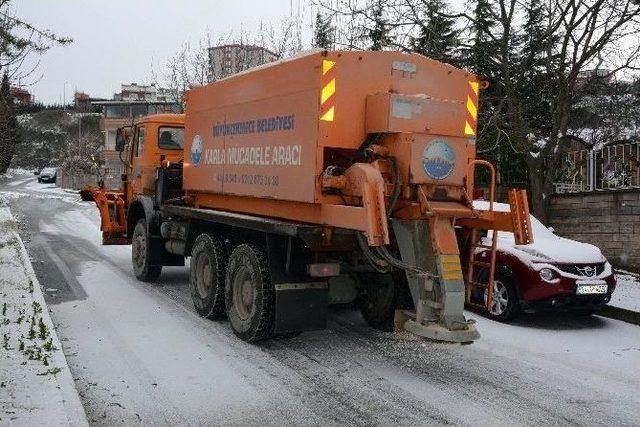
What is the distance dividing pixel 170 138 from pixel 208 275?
11.2ft

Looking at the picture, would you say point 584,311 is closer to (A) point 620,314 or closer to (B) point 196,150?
(A) point 620,314

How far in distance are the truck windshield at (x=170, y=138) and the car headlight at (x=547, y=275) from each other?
5.92 m

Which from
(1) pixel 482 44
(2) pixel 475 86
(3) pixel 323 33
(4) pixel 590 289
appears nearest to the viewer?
(2) pixel 475 86

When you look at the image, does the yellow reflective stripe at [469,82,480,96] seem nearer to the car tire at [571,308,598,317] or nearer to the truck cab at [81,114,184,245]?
the car tire at [571,308,598,317]

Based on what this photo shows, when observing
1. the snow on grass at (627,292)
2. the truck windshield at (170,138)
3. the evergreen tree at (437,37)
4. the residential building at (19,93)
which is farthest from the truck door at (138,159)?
the snow on grass at (627,292)

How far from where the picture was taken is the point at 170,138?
10070mm

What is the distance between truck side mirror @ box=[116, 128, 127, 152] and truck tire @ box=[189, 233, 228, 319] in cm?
378

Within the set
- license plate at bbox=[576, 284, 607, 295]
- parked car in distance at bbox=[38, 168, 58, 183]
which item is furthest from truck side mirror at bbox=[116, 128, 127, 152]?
parked car in distance at bbox=[38, 168, 58, 183]

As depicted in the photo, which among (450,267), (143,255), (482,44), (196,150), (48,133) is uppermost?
(48,133)

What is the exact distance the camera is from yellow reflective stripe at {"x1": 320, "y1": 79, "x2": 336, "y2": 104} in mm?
5465

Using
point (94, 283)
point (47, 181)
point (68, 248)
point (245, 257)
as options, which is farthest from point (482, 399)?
point (47, 181)

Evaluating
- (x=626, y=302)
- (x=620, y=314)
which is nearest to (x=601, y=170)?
(x=626, y=302)

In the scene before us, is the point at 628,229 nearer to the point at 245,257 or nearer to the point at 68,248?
the point at 245,257

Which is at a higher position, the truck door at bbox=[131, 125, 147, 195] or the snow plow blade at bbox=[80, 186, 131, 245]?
the truck door at bbox=[131, 125, 147, 195]
